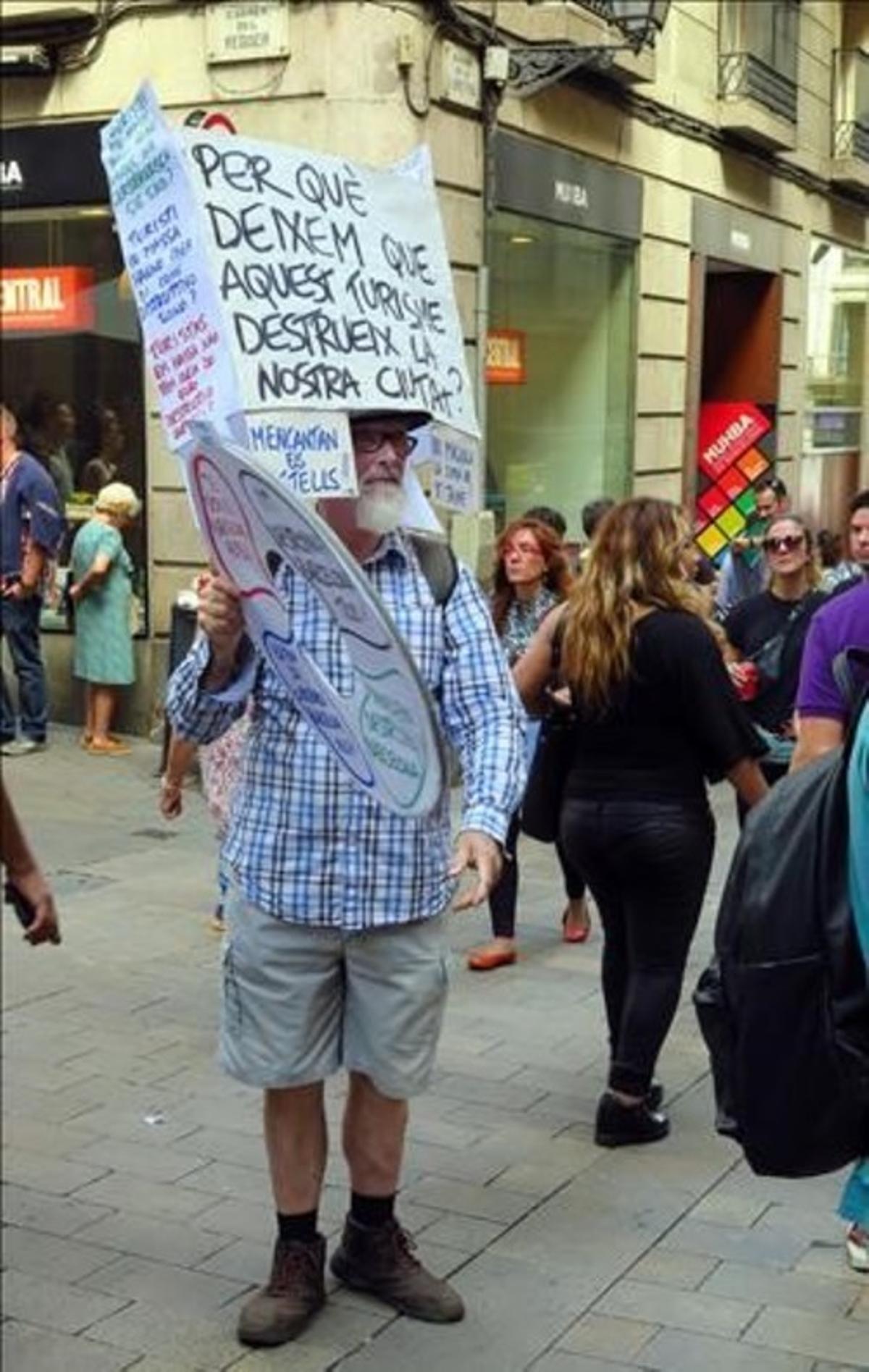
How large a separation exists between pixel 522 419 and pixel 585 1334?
9.98 meters

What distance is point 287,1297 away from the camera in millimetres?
3631

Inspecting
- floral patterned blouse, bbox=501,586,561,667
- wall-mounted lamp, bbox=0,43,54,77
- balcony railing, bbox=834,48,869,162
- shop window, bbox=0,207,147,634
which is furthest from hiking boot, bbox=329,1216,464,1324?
balcony railing, bbox=834,48,869,162

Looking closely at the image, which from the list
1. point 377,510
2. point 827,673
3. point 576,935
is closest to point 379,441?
point 377,510

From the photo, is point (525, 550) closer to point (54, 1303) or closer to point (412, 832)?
point (412, 832)

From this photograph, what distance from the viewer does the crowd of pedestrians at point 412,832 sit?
3.48 metres

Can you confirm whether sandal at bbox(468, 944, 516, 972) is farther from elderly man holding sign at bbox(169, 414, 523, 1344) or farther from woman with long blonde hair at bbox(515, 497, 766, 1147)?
elderly man holding sign at bbox(169, 414, 523, 1344)

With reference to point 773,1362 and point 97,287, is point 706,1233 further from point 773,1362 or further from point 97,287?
point 97,287

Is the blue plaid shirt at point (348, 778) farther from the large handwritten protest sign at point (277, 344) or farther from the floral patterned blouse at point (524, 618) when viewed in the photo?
the floral patterned blouse at point (524, 618)

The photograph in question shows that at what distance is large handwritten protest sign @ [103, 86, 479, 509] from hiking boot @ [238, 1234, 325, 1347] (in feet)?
5.07

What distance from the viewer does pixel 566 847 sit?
190 inches

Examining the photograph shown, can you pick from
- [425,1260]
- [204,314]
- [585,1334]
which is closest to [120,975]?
[425,1260]

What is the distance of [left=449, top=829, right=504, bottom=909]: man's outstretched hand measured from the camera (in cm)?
337

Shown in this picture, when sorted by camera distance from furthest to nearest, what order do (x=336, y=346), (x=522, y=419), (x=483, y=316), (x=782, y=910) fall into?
(x=522, y=419), (x=483, y=316), (x=336, y=346), (x=782, y=910)

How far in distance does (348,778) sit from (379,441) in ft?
2.21
